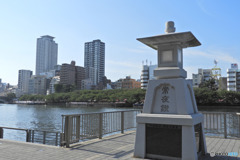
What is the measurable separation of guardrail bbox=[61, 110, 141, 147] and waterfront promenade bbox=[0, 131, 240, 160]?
29 cm

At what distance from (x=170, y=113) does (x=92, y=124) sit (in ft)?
11.2

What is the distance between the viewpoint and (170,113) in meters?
5.44

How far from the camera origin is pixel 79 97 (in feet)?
318

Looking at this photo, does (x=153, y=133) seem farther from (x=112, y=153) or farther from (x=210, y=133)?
(x=210, y=133)

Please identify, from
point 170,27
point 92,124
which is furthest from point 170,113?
point 92,124

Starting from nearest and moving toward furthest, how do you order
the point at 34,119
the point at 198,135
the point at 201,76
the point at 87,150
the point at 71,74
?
1. the point at 198,135
2. the point at 87,150
3. the point at 34,119
4. the point at 201,76
5. the point at 71,74

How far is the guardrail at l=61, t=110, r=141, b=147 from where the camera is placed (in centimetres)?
675

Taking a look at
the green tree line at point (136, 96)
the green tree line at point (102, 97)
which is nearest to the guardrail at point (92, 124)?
the green tree line at point (136, 96)

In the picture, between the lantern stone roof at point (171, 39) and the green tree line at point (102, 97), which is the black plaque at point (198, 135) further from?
the green tree line at point (102, 97)

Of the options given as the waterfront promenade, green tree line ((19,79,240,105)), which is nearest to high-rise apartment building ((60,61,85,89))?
green tree line ((19,79,240,105))

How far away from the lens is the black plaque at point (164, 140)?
204 inches

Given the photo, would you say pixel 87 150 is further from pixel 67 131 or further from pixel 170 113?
pixel 170 113

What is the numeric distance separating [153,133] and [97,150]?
1818 millimetres

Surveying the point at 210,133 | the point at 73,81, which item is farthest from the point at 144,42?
the point at 73,81
